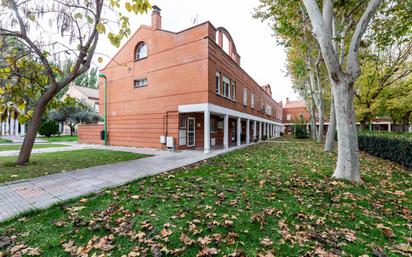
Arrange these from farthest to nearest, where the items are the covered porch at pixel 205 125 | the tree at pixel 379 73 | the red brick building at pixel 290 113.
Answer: the red brick building at pixel 290 113, the tree at pixel 379 73, the covered porch at pixel 205 125

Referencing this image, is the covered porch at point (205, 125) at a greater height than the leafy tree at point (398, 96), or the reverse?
the leafy tree at point (398, 96)

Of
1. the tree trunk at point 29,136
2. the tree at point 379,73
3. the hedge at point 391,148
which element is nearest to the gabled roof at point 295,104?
the tree at point 379,73

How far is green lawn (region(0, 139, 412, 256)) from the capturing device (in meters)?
2.44

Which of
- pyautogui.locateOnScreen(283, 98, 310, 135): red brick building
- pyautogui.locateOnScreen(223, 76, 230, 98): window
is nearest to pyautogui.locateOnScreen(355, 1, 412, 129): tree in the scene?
pyautogui.locateOnScreen(223, 76, 230, 98): window

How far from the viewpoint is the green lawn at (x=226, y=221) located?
244 centimetres

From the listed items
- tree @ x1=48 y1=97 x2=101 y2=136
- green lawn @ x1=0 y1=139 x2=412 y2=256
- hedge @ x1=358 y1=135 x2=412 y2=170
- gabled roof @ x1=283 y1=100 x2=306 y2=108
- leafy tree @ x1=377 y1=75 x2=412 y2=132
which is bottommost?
green lawn @ x1=0 y1=139 x2=412 y2=256

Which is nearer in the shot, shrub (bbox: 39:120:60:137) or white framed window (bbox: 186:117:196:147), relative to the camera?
white framed window (bbox: 186:117:196:147)

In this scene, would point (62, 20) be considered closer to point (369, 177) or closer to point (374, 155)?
point (369, 177)

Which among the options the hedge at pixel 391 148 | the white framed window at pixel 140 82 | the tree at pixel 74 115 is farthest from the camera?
the tree at pixel 74 115

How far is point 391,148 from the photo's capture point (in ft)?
28.6

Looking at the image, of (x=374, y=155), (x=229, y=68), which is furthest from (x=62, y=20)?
(x=374, y=155)

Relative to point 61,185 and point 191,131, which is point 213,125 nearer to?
point 191,131

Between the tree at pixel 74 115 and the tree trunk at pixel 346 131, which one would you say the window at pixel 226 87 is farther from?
the tree at pixel 74 115

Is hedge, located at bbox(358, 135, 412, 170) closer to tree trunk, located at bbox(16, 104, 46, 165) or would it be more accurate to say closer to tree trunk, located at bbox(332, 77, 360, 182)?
tree trunk, located at bbox(332, 77, 360, 182)
